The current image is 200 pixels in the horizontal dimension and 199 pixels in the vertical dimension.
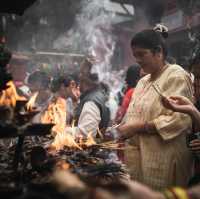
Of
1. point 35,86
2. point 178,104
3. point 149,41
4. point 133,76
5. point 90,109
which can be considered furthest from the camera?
point 35,86

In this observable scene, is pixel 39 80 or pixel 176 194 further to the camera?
pixel 39 80

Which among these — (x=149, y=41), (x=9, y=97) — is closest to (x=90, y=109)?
(x=149, y=41)

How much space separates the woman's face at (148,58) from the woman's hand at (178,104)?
58 centimetres

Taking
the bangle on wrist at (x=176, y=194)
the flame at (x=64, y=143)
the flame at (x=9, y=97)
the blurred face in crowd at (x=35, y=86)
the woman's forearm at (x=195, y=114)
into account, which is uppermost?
the blurred face in crowd at (x=35, y=86)

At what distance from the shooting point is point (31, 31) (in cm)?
2009

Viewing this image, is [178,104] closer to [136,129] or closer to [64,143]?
[136,129]

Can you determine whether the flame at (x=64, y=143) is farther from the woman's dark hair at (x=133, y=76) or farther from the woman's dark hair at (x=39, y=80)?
the woman's dark hair at (x=39, y=80)

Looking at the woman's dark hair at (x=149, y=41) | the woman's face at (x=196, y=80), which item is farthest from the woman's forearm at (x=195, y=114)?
the woman's dark hair at (x=149, y=41)

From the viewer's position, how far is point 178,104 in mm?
3189

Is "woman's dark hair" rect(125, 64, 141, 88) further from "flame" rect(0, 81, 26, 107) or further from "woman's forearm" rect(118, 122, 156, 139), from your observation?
"flame" rect(0, 81, 26, 107)

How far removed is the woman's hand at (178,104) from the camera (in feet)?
10.2

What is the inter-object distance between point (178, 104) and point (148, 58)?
0.69 meters

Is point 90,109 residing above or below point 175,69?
below

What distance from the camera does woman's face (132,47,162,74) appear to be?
143 inches
